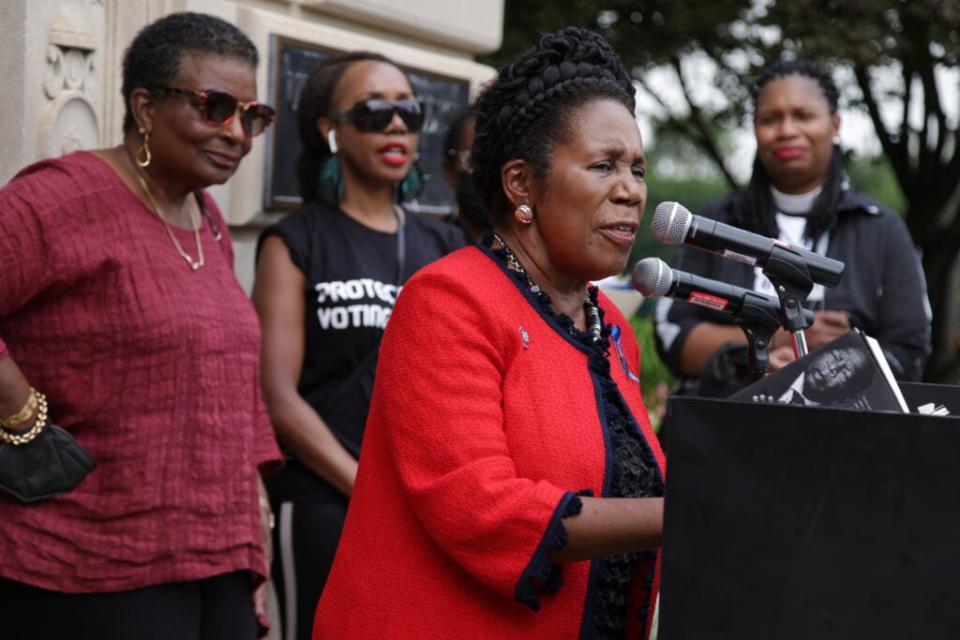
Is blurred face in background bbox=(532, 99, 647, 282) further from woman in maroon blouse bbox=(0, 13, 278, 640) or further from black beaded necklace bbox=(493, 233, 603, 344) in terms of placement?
woman in maroon blouse bbox=(0, 13, 278, 640)

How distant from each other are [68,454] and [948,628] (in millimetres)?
2002

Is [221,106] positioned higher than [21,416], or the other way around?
[221,106]

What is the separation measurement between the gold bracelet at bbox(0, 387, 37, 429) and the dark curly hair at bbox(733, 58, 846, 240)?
2.44 metres

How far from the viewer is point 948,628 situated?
1.90m

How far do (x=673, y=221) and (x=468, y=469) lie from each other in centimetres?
54

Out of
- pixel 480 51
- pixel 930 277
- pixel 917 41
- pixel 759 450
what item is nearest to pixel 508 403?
pixel 759 450

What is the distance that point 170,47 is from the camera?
3643 mm

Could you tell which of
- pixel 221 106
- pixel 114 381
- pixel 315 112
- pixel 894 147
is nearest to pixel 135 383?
pixel 114 381

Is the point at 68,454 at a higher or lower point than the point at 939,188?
lower

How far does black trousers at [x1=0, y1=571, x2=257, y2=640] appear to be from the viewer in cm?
322

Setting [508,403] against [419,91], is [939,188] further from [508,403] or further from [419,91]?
[508,403]

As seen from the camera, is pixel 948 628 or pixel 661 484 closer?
pixel 948 628

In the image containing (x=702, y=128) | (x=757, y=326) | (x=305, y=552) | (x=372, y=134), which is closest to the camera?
(x=757, y=326)

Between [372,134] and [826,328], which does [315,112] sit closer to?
[372,134]
